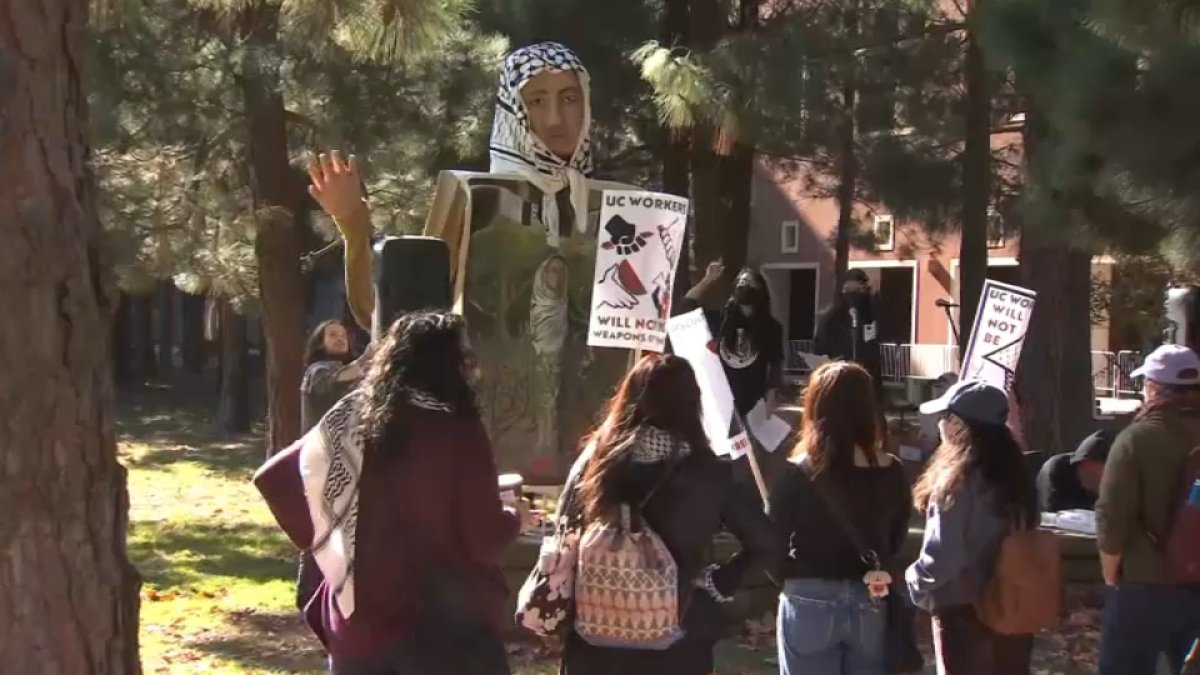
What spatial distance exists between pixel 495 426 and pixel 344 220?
2356 millimetres

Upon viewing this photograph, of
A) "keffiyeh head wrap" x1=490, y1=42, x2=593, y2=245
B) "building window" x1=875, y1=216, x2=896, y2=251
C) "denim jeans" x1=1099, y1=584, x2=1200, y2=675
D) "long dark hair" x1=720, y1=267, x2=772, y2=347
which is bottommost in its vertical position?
"denim jeans" x1=1099, y1=584, x2=1200, y2=675

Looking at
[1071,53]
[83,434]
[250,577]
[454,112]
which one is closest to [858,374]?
[83,434]

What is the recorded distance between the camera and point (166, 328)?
121 ft

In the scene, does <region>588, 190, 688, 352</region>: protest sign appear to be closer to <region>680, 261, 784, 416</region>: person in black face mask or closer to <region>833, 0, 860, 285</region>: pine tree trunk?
<region>680, 261, 784, 416</region>: person in black face mask

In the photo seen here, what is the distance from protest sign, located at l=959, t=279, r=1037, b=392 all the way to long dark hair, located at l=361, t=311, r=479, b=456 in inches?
125

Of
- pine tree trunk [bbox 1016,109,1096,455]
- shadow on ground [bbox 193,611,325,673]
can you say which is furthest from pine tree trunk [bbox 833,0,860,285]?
shadow on ground [bbox 193,611,325,673]

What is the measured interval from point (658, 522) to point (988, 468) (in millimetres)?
1246

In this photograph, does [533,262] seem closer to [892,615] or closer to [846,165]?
[892,615]

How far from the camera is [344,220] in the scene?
226 inches

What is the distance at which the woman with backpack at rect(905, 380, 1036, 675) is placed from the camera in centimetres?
475

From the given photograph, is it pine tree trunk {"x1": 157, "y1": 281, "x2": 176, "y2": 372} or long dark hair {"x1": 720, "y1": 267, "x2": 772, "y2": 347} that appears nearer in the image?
long dark hair {"x1": 720, "y1": 267, "x2": 772, "y2": 347}

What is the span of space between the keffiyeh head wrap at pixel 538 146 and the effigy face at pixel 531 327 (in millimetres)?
73

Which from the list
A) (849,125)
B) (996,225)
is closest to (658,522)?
(849,125)

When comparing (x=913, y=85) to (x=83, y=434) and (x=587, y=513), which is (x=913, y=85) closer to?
(x=587, y=513)
